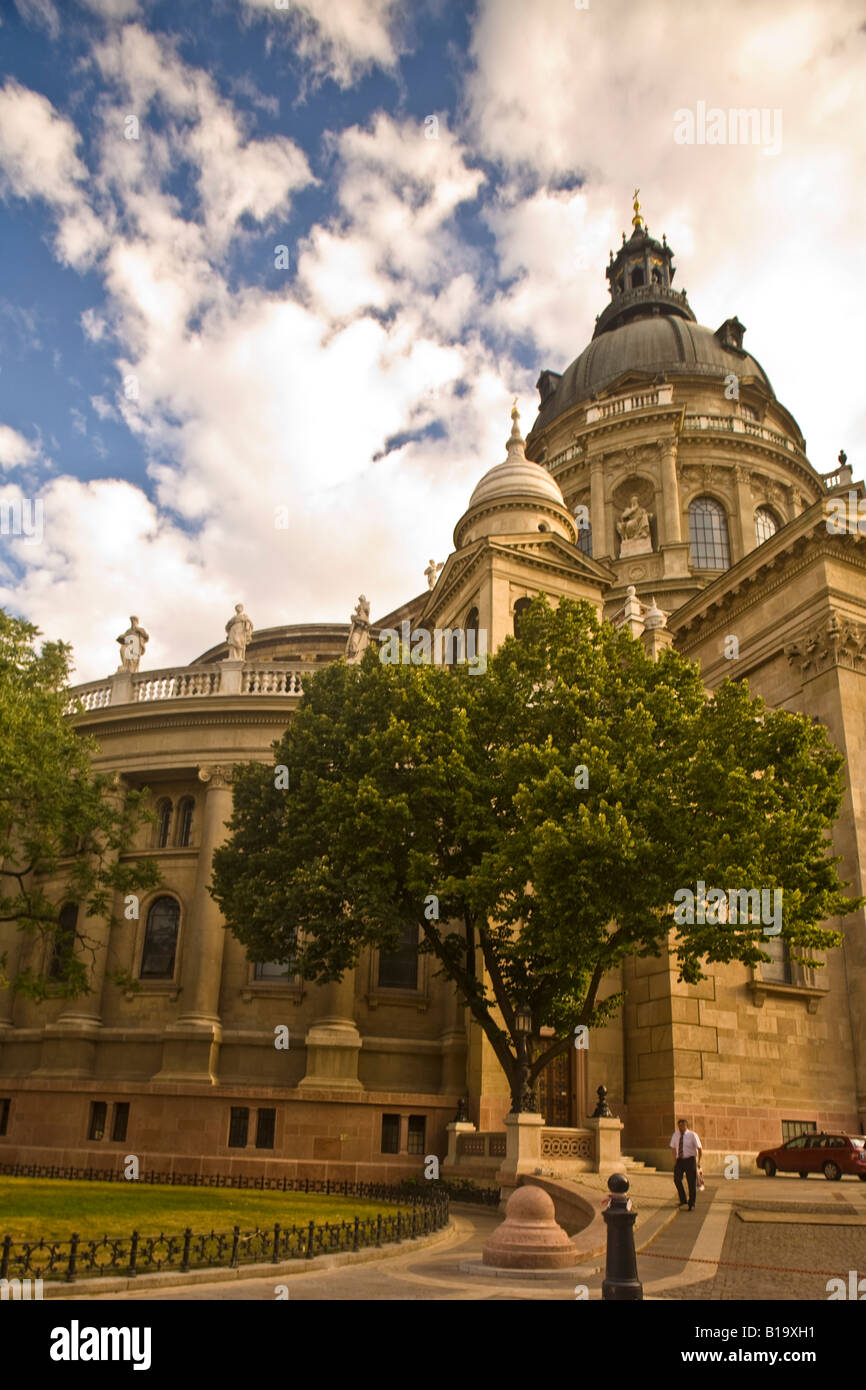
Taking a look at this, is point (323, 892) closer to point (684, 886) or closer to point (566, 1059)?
point (684, 886)

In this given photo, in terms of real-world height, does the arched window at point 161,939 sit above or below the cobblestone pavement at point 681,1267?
above

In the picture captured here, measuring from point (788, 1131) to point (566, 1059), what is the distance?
6637mm

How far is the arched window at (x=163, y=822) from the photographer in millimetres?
36344

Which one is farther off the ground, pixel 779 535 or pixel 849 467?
pixel 849 467

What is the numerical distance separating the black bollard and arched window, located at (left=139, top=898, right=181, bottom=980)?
83.9 ft

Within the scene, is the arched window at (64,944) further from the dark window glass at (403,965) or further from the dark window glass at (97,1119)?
the dark window glass at (403,965)

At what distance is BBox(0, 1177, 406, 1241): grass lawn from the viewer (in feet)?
48.1

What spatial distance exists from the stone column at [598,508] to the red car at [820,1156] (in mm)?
35513

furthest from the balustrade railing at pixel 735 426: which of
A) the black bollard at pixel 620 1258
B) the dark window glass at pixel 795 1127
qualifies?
the black bollard at pixel 620 1258

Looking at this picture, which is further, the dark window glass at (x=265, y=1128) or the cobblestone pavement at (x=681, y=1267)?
the dark window glass at (x=265, y=1128)

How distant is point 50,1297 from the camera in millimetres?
10898

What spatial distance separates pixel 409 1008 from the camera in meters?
33.7

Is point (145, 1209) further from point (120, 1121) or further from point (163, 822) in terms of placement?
point (163, 822)
